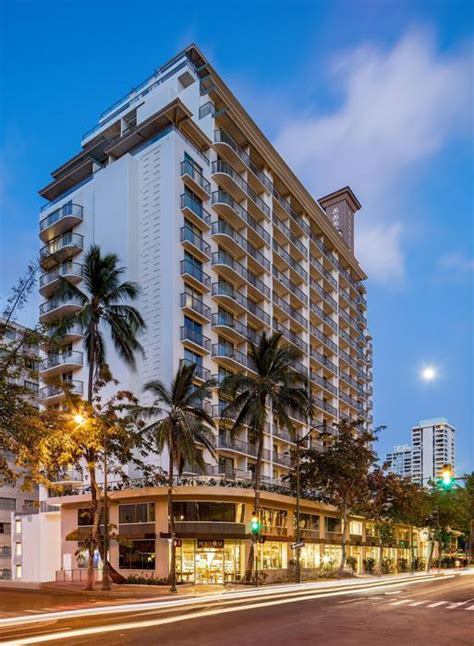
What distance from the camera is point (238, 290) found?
54812mm

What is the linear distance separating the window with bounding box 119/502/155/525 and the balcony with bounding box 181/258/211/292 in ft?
51.8

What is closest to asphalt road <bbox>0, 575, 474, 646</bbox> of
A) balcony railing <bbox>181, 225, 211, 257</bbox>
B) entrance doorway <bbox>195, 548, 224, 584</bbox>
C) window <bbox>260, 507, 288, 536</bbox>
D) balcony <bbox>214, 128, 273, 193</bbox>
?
entrance doorway <bbox>195, 548, 224, 584</bbox>

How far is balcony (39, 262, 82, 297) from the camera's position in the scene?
52656mm

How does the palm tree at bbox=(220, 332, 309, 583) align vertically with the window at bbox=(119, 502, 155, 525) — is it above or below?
above

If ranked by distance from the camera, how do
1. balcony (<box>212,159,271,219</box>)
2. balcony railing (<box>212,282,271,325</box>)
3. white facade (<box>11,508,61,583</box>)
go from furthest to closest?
balcony (<box>212,159,271,219</box>)
balcony railing (<box>212,282,271,325</box>)
white facade (<box>11,508,61,583</box>)

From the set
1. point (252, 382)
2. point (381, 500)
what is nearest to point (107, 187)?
point (252, 382)

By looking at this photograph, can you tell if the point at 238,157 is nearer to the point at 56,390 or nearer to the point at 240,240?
the point at 240,240

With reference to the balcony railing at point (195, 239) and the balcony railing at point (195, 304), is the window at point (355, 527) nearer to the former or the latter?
the balcony railing at point (195, 304)

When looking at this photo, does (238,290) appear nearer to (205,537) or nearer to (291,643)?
(205,537)

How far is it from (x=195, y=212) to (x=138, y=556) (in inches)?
965

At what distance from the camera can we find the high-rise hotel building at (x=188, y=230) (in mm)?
47062

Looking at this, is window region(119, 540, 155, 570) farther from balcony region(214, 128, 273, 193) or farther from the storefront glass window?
balcony region(214, 128, 273, 193)

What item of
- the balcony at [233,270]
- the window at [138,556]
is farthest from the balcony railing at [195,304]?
the window at [138,556]

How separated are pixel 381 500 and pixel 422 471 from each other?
328 ft
